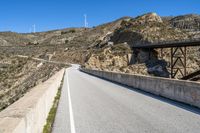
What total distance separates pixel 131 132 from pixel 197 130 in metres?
1.65

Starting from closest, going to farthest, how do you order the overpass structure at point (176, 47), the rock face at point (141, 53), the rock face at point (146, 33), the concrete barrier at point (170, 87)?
the concrete barrier at point (170, 87) → the overpass structure at point (176, 47) → the rock face at point (141, 53) → the rock face at point (146, 33)

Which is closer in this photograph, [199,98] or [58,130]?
[58,130]

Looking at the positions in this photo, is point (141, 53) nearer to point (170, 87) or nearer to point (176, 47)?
point (176, 47)

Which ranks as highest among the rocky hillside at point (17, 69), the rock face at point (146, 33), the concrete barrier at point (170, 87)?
the rock face at point (146, 33)

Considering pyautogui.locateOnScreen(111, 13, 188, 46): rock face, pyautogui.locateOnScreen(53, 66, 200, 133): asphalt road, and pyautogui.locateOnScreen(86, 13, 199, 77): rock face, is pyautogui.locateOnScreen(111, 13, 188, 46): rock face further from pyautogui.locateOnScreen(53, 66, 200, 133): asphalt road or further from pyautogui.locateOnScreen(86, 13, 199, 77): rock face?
pyautogui.locateOnScreen(53, 66, 200, 133): asphalt road

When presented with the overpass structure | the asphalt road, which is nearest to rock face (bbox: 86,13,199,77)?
the overpass structure

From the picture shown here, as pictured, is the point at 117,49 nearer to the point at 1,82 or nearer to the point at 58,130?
the point at 1,82

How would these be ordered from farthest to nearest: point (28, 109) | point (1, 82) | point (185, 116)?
point (1, 82) → point (185, 116) → point (28, 109)

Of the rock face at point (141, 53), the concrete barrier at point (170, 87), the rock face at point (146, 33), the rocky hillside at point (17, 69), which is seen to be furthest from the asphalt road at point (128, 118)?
the rock face at point (146, 33)

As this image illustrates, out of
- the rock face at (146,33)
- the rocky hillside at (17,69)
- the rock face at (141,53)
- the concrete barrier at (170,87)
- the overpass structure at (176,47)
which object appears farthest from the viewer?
the rock face at (146,33)

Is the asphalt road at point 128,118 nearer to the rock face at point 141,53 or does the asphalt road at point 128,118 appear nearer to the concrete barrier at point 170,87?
the concrete barrier at point 170,87

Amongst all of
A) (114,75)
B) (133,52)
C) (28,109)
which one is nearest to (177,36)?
(133,52)

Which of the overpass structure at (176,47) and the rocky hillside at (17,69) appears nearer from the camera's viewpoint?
the overpass structure at (176,47)

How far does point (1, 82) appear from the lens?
7831 cm
